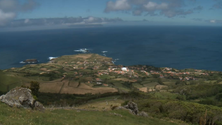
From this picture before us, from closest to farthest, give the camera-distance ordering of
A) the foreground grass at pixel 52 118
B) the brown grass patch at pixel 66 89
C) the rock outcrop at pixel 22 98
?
the foreground grass at pixel 52 118 → the rock outcrop at pixel 22 98 → the brown grass patch at pixel 66 89

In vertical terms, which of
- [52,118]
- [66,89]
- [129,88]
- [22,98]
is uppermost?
[22,98]

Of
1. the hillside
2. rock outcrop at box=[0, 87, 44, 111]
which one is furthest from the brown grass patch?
rock outcrop at box=[0, 87, 44, 111]

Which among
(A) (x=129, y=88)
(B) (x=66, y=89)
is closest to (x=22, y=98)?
(B) (x=66, y=89)

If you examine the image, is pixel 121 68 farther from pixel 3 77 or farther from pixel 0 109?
pixel 0 109

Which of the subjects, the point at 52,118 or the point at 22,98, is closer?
the point at 52,118

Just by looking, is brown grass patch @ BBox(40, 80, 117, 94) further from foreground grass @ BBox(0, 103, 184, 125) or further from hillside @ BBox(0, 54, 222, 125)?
foreground grass @ BBox(0, 103, 184, 125)

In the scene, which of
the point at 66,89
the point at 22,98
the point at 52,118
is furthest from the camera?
the point at 66,89

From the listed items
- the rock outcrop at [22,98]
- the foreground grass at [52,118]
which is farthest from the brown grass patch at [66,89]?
the rock outcrop at [22,98]

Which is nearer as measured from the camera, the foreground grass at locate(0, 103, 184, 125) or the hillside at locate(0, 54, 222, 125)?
the foreground grass at locate(0, 103, 184, 125)

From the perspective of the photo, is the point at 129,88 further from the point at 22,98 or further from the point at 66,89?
the point at 22,98

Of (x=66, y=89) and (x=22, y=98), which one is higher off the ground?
Answer: (x=22, y=98)

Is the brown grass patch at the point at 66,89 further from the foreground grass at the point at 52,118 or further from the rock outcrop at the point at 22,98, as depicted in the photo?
the rock outcrop at the point at 22,98

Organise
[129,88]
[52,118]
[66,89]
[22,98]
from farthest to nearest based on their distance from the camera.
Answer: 1. [129,88]
2. [66,89]
3. [22,98]
4. [52,118]

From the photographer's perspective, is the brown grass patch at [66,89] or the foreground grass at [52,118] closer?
the foreground grass at [52,118]
